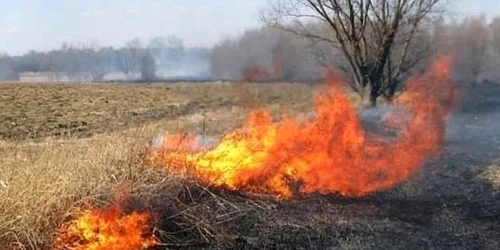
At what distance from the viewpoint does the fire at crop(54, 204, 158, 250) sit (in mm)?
6703

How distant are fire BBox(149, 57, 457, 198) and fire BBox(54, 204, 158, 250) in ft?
4.79

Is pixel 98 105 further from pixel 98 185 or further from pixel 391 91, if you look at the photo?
pixel 98 185

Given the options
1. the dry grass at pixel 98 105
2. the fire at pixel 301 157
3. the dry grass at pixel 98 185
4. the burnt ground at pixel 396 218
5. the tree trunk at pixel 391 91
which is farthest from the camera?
the tree trunk at pixel 391 91

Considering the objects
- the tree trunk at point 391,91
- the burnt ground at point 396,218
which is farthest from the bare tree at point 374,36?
the burnt ground at point 396,218

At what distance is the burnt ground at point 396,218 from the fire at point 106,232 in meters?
0.76

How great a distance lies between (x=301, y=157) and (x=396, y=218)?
2147 millimetres

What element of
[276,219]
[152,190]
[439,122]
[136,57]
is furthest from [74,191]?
[439,122]

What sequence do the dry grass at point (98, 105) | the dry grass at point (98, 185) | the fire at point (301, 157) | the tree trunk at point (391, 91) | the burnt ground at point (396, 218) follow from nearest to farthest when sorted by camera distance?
the dry grass at point (98, 185)
the burnt ground at point (396, 218)
the fire at point (301, 157)
the dry grass at point (98, 105)
the tree trunk at point (391, 91)

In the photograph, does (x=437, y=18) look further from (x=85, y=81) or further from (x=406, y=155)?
(x=85, y=81)

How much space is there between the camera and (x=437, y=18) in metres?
19.0

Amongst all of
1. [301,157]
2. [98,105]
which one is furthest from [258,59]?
[98,105]

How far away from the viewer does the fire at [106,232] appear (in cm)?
670

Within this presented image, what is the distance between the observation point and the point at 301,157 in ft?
32.2

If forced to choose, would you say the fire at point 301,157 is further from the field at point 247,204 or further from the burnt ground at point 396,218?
the burnt ground at point 396,218
